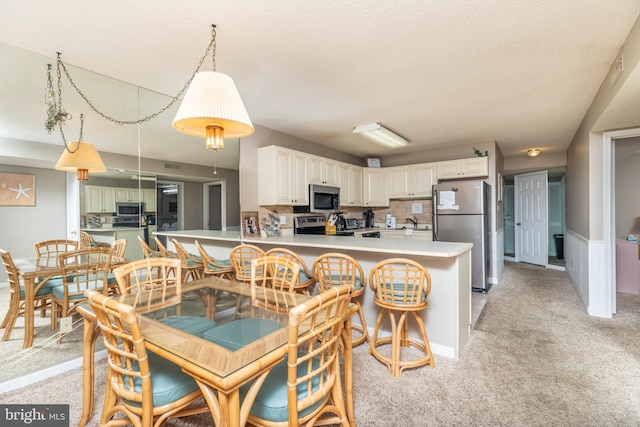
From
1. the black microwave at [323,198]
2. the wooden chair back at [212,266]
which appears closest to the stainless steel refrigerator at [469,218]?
the black microwave at [323,198]

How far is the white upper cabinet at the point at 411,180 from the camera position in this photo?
5.11 m

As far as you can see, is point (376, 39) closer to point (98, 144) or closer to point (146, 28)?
point (146, 28)

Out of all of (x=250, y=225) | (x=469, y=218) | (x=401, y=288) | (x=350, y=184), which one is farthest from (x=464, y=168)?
(x=250, y=225)

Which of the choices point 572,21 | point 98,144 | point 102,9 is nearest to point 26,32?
point 102,9

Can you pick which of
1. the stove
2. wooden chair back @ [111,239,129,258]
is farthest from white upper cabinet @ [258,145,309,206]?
wooden chair back @ [111,239,129,258]

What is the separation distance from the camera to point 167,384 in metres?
1.29

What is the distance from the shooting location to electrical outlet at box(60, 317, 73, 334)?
2390 millimetres

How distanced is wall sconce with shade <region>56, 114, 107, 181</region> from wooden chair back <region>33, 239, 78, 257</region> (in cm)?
55

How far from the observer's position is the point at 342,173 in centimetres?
501

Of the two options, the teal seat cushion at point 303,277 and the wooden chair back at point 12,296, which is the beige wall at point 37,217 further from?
the teal seat cushion at point 303,277

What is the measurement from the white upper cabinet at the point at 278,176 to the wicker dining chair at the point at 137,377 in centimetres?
258

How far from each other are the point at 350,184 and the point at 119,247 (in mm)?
3517

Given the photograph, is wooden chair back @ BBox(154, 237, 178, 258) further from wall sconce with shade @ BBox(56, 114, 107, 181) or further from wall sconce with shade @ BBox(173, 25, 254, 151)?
wall sconce with shade @ BBox(173, 25, 254, 151)

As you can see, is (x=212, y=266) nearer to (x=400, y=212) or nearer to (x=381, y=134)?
(x=381, y=134)
